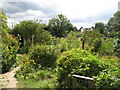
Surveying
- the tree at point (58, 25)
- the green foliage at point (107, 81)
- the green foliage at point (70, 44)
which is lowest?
the green foliage at point (107, 81)

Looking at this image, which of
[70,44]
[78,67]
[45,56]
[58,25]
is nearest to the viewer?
[78,67]

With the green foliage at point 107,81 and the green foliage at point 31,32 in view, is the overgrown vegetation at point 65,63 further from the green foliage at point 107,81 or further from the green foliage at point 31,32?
the green foliage at point 31,32

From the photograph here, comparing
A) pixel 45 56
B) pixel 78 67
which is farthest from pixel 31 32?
pixel 78 67

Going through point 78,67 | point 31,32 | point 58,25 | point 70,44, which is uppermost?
point 58,25

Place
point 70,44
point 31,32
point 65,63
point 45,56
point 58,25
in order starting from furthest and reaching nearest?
1. point 58,25
2. point 31,32
3. point 70,44
4. point 45,56
5. point 65,63

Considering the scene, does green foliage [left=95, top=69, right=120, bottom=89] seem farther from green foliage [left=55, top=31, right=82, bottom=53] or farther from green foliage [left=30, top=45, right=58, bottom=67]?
green foliage [left=55, top=31, right=82, bottom=53]

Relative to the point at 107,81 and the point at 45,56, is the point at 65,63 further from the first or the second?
the point at 45,56

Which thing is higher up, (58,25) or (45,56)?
(58,25)

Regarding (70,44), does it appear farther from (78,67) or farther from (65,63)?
(78,67)

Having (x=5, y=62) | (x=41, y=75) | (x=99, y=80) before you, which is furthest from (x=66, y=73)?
(x=5, y=62)

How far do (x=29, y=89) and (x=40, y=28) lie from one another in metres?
11.9

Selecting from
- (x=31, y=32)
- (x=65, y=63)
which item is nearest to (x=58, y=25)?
(x=31, y=32)

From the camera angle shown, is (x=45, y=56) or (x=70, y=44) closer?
(x=45, y=56)

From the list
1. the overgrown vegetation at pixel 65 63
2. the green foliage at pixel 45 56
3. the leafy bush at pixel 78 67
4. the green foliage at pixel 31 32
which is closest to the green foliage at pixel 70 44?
the overgrown vegetation at pixel 65 63
